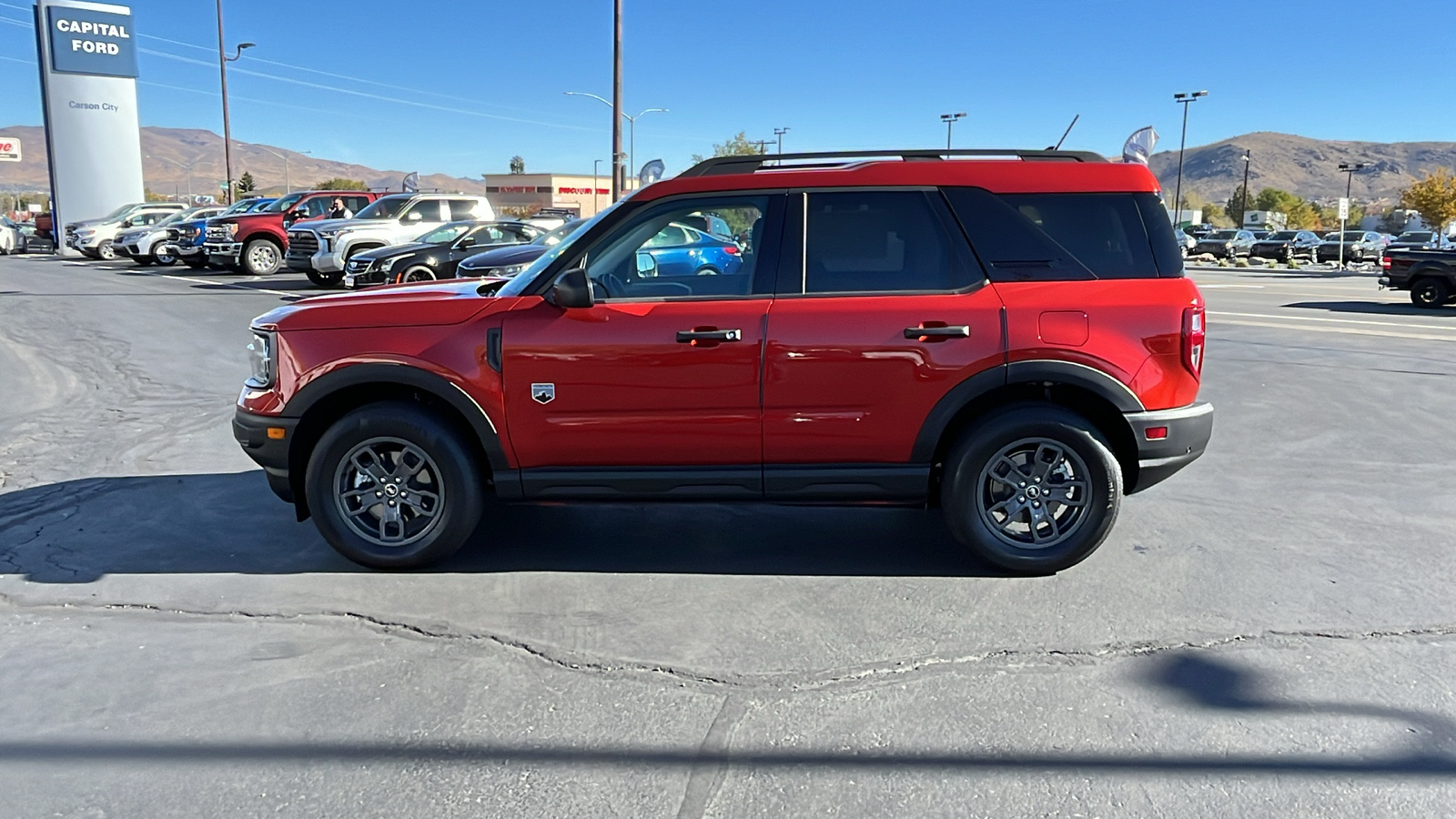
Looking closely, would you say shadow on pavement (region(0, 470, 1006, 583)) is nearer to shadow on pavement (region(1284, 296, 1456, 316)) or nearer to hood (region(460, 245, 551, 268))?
hood (region(460, 245, 551, 268))

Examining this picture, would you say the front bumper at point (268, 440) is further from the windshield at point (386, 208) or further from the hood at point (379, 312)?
the windshield at point (386, 208)

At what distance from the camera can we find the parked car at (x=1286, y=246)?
165 feet

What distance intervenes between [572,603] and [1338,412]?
7.25 metres

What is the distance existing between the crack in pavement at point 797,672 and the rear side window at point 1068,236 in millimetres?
1649

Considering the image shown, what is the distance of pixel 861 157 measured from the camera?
502 centimetres

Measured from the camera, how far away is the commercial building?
113562 mm

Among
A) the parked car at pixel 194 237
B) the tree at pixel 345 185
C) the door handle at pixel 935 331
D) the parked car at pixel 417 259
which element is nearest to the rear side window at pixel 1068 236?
the door handle at pixel 935 331

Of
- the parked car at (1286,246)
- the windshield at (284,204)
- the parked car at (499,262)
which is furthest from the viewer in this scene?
the parked car at (1286,246)

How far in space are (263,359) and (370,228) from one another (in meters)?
14.2

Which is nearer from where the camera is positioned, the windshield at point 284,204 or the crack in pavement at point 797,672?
the crack in pavement at point 797,672

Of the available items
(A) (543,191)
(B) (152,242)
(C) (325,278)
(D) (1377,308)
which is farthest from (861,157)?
(A) (543,191)

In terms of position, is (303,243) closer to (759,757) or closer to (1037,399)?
(1037,399)

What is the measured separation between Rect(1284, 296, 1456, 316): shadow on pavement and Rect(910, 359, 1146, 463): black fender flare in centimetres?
1650

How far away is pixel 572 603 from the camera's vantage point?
14.6 ft
